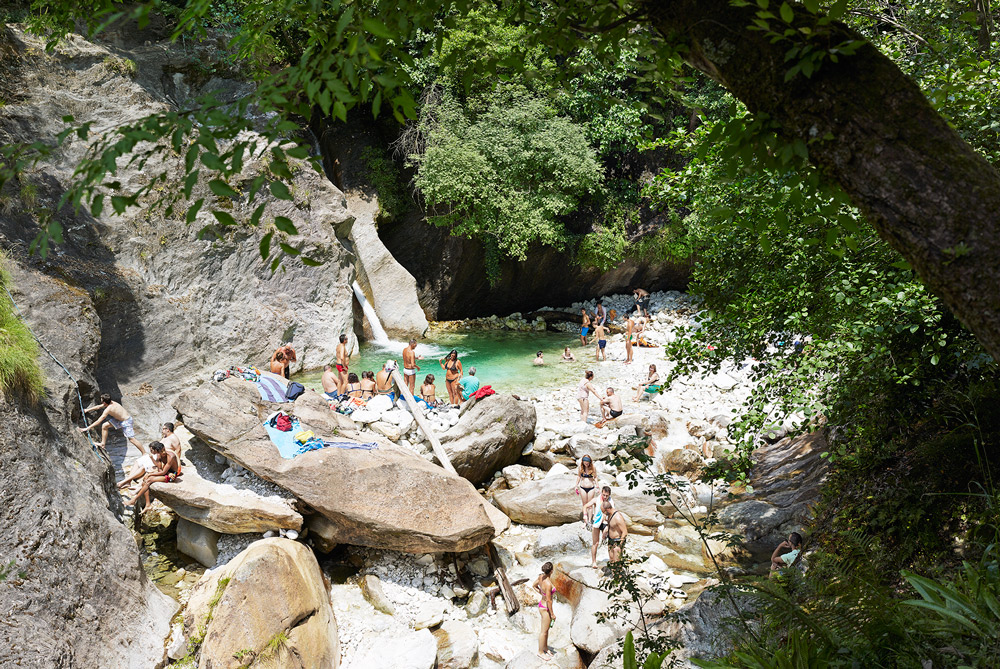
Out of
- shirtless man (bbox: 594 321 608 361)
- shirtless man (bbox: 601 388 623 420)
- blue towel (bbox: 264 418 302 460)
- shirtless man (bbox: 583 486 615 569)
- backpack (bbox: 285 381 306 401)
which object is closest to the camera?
shirtless man (bbox: 583 486 615 569)

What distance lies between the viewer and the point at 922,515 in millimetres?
3982

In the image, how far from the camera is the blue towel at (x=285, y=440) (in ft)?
26.2

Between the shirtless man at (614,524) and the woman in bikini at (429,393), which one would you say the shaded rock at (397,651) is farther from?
the woman in bikini at (429,393)

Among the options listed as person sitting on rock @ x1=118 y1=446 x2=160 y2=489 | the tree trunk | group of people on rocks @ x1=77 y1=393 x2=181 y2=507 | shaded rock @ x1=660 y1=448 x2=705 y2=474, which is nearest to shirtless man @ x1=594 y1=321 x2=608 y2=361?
shaded rock @ x1=660 y1=448 x2=705 y2=474

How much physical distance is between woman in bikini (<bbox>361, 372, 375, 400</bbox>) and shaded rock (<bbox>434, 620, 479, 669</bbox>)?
17.1 ft

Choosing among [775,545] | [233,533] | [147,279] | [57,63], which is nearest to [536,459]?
[775,545]

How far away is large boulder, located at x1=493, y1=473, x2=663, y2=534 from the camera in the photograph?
9117 mm

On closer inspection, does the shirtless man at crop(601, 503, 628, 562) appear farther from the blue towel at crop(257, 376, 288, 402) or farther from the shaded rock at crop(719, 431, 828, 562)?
the blue towel at crop(257, 376, 288, 402)

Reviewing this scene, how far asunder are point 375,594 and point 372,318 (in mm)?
10033

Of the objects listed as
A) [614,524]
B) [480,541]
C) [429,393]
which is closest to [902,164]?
[614,524]

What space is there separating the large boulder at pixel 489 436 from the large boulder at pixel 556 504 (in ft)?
2.59

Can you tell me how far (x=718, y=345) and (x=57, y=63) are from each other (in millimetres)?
13939

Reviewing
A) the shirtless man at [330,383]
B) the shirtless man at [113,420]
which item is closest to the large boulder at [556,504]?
the shirtless man at [330,383]

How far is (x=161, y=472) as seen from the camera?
779 cm
